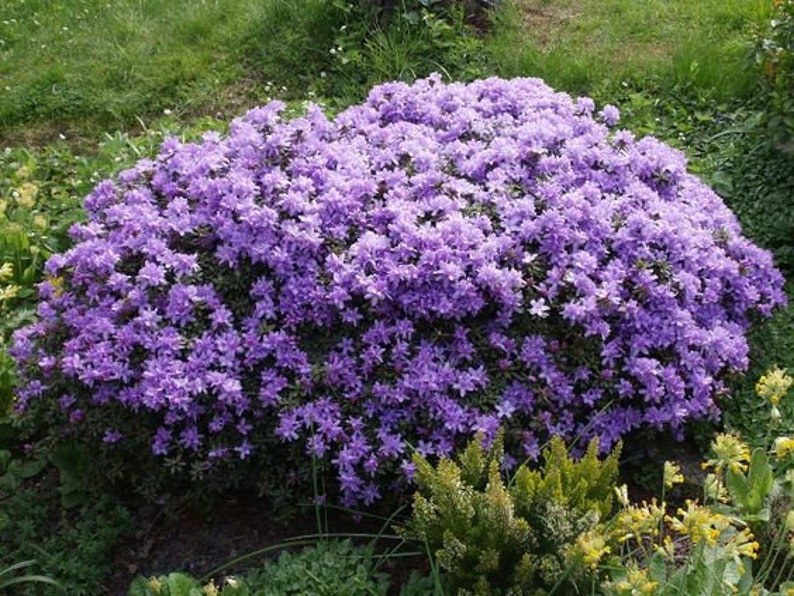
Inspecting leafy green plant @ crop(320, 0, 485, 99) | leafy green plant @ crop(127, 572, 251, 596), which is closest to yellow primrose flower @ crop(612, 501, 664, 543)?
leafy green plant @ crop(127, 572, 251, 596)

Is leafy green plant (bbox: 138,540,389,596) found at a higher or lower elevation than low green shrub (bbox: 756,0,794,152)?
lower

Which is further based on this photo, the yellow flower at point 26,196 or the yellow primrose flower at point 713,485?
the yellow flower at point 26,196

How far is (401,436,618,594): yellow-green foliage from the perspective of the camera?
2.58m

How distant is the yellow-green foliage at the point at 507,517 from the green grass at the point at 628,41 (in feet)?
11.1

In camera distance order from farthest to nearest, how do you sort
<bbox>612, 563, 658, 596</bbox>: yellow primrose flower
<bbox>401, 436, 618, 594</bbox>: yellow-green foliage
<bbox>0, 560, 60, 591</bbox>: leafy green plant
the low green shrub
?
the low green shrub, <bbox>0, 560, 60, 591</bbox>: leafy green plant, <bbox>401, 436, 618, 594</bbox>: yellow-green foliage, <bbox>612, 563, 658, 596</bbox>: yellow primrose flower

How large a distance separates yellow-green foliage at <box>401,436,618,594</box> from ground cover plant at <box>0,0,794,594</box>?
0.37ft

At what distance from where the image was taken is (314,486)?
2.99m

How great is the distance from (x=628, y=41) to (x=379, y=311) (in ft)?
12.3

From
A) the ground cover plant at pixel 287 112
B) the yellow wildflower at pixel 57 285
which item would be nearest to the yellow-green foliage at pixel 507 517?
the ground cover plant at pixel 287 112

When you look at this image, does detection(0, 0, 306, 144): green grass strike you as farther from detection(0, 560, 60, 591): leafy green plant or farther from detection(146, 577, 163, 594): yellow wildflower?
detection(146, 577, 163, 594): yellow wildflower

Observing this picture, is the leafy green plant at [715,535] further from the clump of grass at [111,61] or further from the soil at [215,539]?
the clump of grass at [111,61]

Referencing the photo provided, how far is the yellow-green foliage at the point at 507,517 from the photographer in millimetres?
2578

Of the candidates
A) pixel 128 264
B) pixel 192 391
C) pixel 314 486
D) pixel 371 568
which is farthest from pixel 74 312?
pixel 371 568

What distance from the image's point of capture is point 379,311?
3.15 metres
